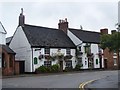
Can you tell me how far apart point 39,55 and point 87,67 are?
12525 millimetres

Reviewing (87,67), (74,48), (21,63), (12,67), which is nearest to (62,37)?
(74,48)

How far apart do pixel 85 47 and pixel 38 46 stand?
11970 mm

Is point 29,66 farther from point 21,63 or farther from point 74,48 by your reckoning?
point 74,48

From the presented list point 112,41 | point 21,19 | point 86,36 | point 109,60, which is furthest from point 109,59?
point 112,41

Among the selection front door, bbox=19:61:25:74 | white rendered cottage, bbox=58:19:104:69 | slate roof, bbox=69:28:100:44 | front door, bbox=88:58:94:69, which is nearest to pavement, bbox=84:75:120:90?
front door, bbox=19:61:25:74

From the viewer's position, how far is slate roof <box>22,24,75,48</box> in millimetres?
47719

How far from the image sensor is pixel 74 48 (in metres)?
54.6

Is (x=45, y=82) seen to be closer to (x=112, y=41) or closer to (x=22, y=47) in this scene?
(x=112, y=41)

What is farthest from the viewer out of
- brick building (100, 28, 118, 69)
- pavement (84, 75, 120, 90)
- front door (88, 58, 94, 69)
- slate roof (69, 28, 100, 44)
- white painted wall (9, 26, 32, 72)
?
brick building (100, 28, 118, 69)

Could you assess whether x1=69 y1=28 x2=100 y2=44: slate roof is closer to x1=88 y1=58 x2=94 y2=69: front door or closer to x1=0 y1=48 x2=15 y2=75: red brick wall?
x1=88 y1=58 x2=94 y2=69: front door

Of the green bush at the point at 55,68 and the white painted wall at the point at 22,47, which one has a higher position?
the white painted wall at the point at 22,47

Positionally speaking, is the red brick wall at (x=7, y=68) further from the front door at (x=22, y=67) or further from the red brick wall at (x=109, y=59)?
the red brick wall at (x=109, y=59)

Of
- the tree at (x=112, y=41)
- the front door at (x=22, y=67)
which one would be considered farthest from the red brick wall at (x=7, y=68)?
the tree at (x=112, y=41)

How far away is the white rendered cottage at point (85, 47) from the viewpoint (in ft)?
180
